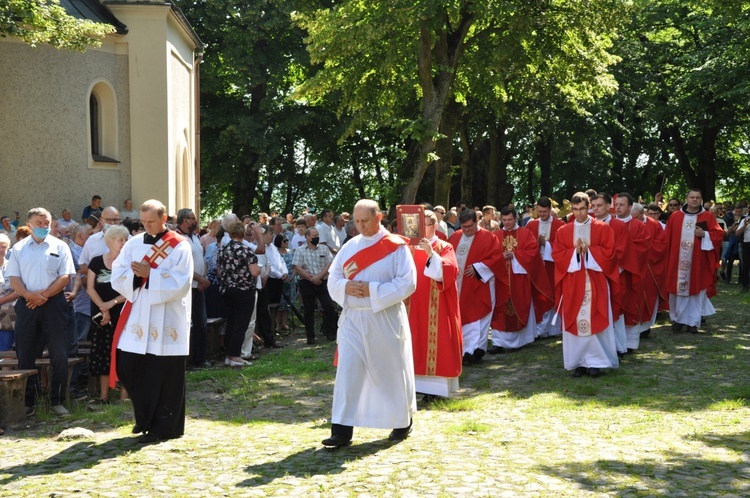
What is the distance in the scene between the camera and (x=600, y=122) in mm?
37469

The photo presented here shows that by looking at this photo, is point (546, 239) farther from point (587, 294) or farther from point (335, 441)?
point (335, 441)

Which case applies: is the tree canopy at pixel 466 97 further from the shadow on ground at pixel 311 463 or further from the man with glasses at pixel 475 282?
the shadow on ground at pixel 311 463

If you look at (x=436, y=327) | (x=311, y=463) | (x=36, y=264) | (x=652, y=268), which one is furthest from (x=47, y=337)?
(x=652, y=268)

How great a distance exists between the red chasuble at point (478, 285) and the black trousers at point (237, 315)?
277cm

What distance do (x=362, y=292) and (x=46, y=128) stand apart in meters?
15.8

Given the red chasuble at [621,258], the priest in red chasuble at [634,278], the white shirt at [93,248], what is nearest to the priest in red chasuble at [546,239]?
the priest in red chasuble at [634,278]

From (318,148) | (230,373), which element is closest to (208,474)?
(230,373)

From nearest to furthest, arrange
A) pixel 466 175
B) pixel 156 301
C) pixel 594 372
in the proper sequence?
pixel 156 301 < pixel 594 372 < pixel 466 175

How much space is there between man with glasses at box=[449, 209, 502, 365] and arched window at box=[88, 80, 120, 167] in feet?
41.6

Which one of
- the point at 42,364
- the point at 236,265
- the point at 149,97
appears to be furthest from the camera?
the point at 149,97

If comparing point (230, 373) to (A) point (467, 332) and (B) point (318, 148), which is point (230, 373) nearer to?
(A) point (467, 332)

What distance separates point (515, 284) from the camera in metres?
13.3

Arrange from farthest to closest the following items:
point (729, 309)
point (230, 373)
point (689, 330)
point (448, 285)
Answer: point (729, 309) → point (689, 330) → point (230, 373) → point (448, 285)

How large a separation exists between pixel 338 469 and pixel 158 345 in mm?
2006
